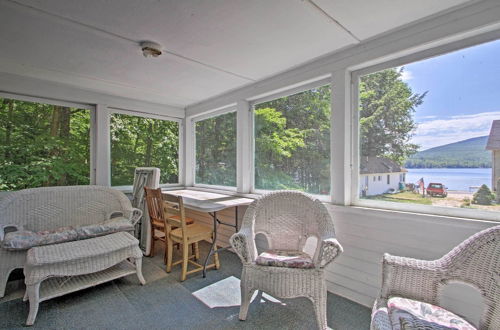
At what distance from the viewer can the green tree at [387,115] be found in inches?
83.7

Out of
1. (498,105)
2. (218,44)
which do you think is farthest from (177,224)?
(498,105)

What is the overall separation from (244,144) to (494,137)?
8.52 feet

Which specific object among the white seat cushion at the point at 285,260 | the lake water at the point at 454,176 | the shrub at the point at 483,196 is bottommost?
the white seat cushion at the point at 285,260

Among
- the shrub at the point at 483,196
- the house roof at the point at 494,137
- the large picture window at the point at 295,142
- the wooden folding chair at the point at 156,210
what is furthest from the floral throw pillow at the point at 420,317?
the wooden folding chair at the point at 156,210

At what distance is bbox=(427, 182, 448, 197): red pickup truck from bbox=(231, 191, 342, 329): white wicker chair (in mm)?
851

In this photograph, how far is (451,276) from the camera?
1.44 metres

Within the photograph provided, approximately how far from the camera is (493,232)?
1370mm

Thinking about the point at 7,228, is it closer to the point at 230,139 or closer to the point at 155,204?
the point at 155,204

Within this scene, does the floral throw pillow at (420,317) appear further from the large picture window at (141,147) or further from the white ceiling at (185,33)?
the large picture window at (141,147)

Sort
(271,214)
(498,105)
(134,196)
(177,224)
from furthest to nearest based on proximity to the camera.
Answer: (134,196)
(177,224)
(271,214)
(498,105)

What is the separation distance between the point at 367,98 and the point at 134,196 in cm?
342

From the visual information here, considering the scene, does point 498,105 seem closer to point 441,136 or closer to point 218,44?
point 441,136

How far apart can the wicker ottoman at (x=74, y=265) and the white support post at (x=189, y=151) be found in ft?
7.08

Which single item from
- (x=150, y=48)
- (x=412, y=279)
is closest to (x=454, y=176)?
(x=412, y=279)
